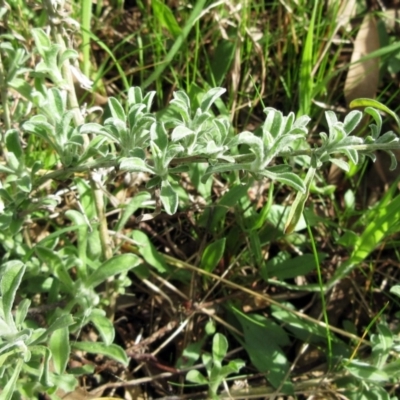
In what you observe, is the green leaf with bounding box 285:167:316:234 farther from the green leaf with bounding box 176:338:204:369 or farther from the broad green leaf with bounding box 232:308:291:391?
the green leaf with bounding box 176:338:204:369

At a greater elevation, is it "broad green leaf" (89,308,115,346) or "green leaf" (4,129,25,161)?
"green leaf" (4,129,25,161)

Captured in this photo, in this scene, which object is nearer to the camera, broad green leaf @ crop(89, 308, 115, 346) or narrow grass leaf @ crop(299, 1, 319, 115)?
broad green leaf @ crop(89, 308, 115, 346)

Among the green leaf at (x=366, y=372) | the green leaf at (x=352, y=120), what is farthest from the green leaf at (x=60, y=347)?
the green leaf at (x=352, y=120)

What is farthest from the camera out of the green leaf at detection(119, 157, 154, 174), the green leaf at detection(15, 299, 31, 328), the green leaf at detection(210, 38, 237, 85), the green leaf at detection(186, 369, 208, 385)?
the green leaf at detection(210, 38, 237, 85)

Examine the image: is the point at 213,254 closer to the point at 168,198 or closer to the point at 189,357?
the point at 189,357

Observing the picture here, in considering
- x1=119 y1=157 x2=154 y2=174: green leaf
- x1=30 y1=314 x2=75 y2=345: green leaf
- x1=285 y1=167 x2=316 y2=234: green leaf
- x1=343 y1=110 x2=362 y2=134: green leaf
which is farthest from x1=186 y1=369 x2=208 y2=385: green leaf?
x1=343 y1=110 x2=362 y2=134: green leaf

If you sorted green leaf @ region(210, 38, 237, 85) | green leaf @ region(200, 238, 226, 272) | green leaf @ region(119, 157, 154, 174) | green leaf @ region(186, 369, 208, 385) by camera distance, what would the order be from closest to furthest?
green leaf @ region(119, 157, 154, 174), green leaf @ region(186, 369, 208, 385), green leaf @ region(200, 238, 226, 272), green leaf @ region(210, 38, 237, 85)

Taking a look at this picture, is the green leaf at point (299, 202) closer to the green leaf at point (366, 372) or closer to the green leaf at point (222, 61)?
the green leaf at point (366, 372)
